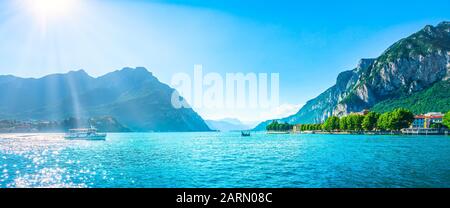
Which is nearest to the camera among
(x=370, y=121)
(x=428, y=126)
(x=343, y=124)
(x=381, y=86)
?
(x=428, y=126)

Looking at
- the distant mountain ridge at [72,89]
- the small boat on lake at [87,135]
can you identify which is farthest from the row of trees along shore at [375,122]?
the small boat on lake at [87,135]

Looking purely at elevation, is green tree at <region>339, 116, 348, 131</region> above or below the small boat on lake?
above

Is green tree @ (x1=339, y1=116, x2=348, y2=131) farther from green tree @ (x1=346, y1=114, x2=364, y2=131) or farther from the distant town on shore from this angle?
green tree @ (x1=346, y1=114, x2=364, y2=131)

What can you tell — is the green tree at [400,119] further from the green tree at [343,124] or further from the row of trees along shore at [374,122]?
the green tree at [343,124]

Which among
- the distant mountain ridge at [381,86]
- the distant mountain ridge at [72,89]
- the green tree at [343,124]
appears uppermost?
the distant mountain ridge at [381,86]

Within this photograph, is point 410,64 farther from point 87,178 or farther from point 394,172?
point 87,178

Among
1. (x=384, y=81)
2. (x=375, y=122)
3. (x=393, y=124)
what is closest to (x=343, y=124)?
(x=375, y=122)

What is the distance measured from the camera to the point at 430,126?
306 ft

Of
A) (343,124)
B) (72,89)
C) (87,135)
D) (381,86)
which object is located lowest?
(87,135)

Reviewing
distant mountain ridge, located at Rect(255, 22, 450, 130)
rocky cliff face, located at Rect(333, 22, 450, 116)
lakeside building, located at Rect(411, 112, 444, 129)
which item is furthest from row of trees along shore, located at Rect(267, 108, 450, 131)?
rocky cliff face, located at Rect(333, 22, 450, 116)

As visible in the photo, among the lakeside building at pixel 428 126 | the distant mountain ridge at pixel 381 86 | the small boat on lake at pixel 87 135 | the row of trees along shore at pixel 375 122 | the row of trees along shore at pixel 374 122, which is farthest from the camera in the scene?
the lakeside building at pixel 428 126

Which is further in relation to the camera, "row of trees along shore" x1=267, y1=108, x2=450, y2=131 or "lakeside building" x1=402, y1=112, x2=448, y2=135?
"lakeside building" x1=402, y1=112, x2=448, y2=135

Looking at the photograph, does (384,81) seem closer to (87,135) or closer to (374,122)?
(374,122)

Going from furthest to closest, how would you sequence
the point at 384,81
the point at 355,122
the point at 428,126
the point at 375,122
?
the point at 384,81 → the point at 355,122 → the point at 375,122 → the point at 428,126
